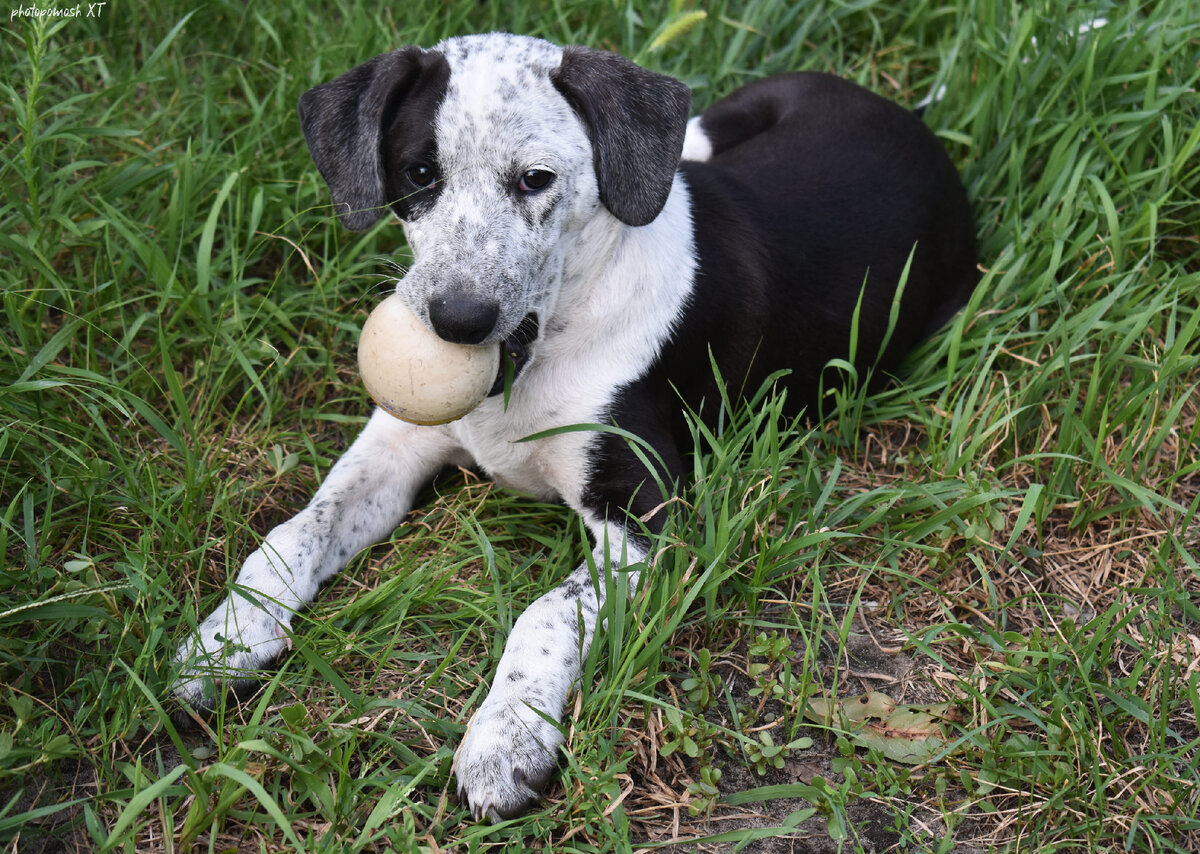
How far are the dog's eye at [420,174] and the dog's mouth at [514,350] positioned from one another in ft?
1.39

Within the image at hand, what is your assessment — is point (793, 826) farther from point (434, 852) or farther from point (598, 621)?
point (434, 852)

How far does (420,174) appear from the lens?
2.73 meters

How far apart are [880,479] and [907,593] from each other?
0.53m

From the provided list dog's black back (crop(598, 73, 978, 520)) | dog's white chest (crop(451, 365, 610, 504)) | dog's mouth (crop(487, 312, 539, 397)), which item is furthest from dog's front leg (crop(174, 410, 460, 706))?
Answer: dog's black back (crop(598, 73, 978, 520))

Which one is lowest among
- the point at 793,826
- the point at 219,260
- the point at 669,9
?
the point at 793,826

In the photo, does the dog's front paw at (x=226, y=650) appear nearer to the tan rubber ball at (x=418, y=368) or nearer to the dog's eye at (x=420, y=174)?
the tan rubber ball at (x=418, y=368)

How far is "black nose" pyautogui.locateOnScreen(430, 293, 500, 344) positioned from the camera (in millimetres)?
2518

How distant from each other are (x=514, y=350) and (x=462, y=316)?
0.38m

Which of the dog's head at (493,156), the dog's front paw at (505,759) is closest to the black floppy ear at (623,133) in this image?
the dog's head at (493,156)

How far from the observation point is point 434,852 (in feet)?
7.47

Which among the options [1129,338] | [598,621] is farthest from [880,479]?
[598,621]

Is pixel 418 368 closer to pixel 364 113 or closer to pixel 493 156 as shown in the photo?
pixel 493 156

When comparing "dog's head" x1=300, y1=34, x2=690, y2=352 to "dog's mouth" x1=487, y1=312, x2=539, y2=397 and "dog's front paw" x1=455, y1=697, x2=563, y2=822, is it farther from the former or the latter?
"dog's front paw" x1=455, y1=697, x2=563, y2=822

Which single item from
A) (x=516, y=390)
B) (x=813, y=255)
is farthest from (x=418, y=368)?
(x=813, y=255)
